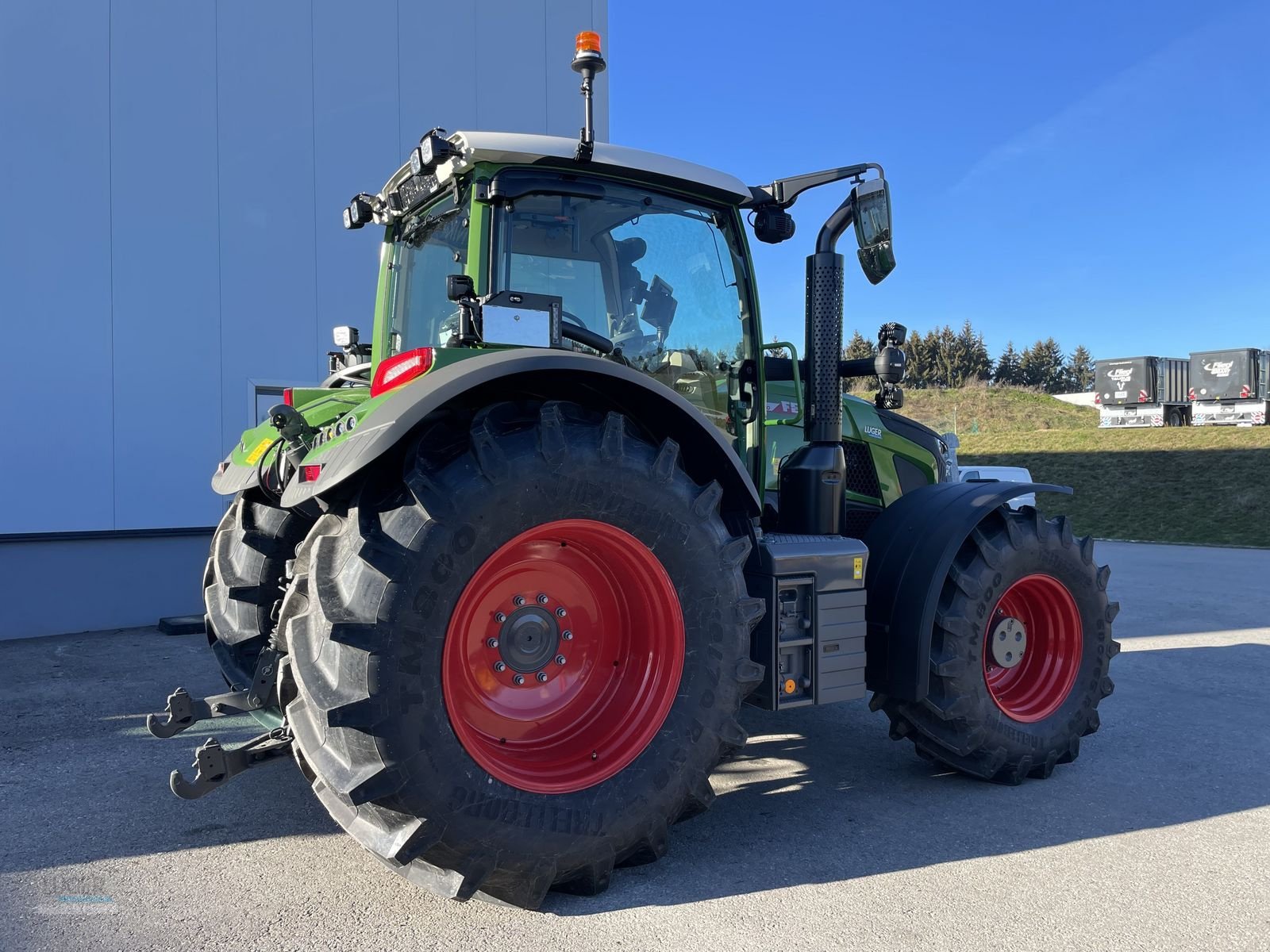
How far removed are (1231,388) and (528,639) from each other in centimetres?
3002

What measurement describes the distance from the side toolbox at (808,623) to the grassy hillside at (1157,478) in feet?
53.9

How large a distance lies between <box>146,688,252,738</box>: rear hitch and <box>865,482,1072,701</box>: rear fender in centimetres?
252

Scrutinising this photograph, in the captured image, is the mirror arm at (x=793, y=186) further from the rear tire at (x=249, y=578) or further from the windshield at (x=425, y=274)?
the rear tire at (x=249, y=578)

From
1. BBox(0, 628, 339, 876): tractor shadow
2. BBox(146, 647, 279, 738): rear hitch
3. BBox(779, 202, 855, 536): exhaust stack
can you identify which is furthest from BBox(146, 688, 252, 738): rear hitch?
BBox(779, 202, 855, 536): exhaust stack

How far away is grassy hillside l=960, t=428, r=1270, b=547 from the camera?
18281 millimetres

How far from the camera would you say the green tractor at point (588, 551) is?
102 inches

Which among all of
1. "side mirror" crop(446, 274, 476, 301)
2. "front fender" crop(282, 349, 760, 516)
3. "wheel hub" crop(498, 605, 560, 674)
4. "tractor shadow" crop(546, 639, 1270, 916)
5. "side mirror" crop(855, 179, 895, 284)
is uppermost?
→ "side mirror" crop(855, 179, 895, 284)

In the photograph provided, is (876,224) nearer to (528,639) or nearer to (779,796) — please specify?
(528,639)

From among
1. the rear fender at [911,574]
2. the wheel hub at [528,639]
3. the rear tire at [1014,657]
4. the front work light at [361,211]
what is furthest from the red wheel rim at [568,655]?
the front work light at [361,211]

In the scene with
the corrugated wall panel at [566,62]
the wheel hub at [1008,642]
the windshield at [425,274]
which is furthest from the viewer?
the corrugated wall panel at [566,62]

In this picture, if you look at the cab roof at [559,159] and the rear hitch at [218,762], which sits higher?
the cab roof at [559,159]

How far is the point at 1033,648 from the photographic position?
4383 mm

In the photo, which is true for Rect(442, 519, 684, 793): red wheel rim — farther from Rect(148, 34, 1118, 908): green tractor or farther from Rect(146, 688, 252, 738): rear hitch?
Rect(146, 688, 252, 738): rear hitch

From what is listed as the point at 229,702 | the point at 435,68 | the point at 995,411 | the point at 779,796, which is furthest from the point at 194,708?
the point at 995,411
